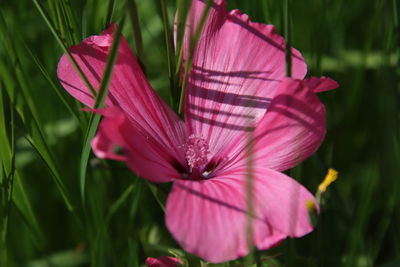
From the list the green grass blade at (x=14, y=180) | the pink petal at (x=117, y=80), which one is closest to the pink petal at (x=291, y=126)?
the pink petal at (x=117, y=80)

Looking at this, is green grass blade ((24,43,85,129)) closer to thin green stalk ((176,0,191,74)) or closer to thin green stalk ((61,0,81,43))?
thin green stalk ((61,0,81,43))

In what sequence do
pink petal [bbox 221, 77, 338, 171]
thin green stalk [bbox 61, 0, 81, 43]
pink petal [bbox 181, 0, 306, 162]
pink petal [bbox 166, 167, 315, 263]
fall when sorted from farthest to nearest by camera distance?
thin green stalk [bbox 61, 0, 81, 43], pink petal [bbox 181, 0, 306, 162], pink petal [bbox 221, 77, 338, 171], pink petal [bbox 166, 167, 315, 263]

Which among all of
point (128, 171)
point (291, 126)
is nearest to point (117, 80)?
point (291, 126)

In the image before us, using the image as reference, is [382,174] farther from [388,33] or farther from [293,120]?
[293,120]

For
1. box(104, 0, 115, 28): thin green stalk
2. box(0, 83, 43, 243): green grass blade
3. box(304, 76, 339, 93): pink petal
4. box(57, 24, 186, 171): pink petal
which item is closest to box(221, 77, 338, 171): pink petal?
box(304, 76, 339, 93): pink petal

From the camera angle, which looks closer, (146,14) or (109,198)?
(109,198)

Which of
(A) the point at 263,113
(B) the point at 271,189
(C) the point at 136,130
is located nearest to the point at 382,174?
(A) the point at 263,113

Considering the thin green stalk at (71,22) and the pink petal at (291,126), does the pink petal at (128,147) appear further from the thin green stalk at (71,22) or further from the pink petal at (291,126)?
the thin green stalk at (71,22)
